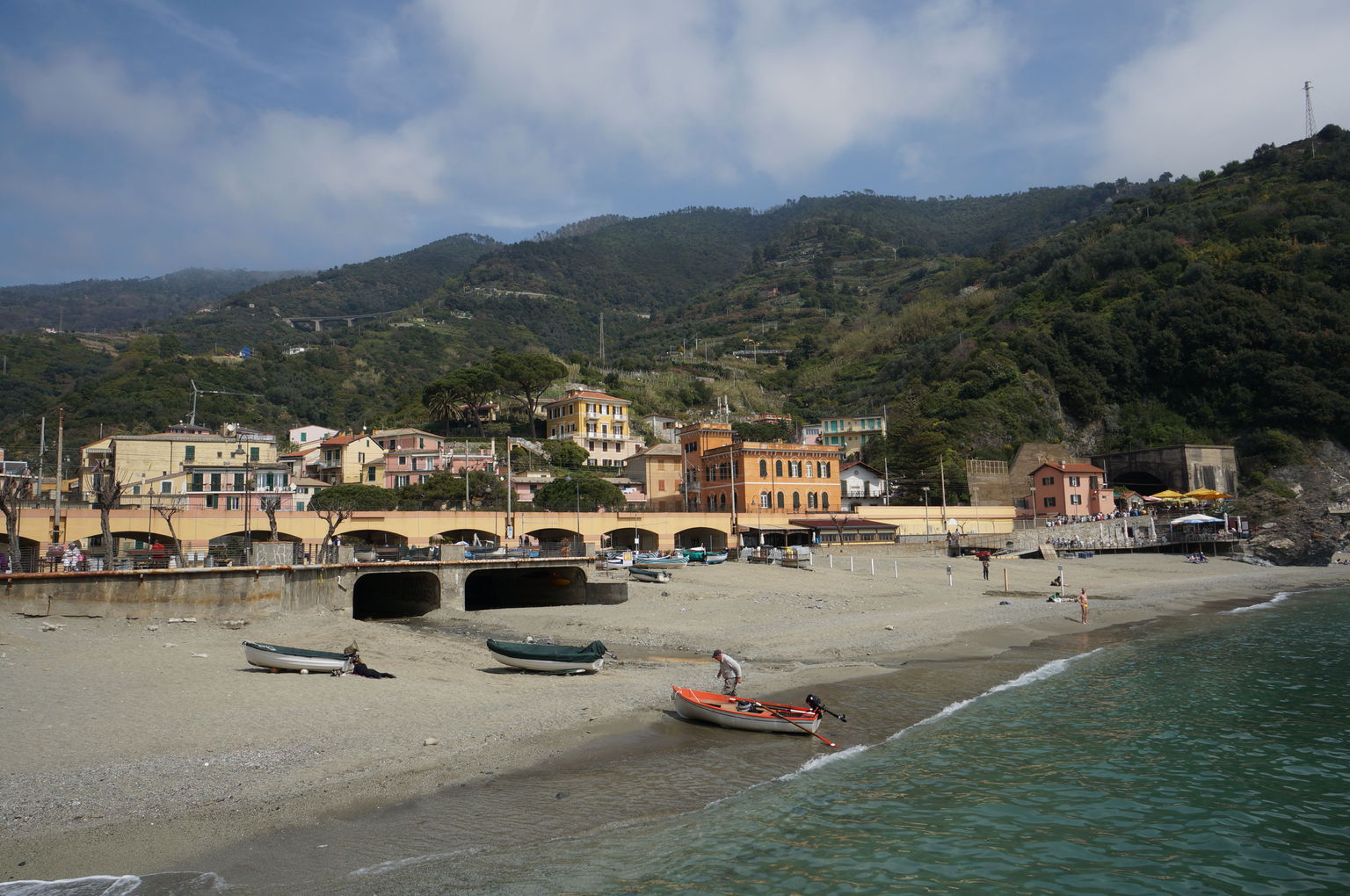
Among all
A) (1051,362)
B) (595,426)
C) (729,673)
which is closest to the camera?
(729,673)

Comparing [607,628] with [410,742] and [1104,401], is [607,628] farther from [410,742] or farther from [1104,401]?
[1104,401]

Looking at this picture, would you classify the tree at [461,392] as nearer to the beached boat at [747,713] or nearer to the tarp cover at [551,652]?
the tarp cover at [551,652]

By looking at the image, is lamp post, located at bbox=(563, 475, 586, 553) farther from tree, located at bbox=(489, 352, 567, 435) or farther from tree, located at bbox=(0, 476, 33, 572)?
tree, located at bbox=(489, 352, 567, 435)

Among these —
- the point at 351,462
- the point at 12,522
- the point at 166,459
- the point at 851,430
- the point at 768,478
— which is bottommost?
the point at 12,522

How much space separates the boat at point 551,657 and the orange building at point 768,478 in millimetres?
41170

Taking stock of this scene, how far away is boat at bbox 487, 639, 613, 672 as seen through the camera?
20906 mm

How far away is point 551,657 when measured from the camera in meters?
20.9

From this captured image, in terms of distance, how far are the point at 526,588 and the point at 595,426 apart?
1768 inches

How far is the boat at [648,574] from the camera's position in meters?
39.5

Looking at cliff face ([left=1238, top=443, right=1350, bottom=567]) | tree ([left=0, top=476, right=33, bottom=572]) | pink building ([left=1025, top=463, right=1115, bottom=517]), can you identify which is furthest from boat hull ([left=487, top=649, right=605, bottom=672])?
pink building ([left=1025, top=463, right=1115, bottom=517])

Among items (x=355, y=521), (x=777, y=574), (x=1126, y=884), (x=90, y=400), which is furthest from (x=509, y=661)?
(x=90, y=400)

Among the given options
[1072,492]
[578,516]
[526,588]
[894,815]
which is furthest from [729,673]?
[1072,492]

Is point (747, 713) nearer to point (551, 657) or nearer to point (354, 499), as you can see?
point (551, 657)

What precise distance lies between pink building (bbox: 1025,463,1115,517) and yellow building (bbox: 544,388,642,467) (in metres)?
40.7
